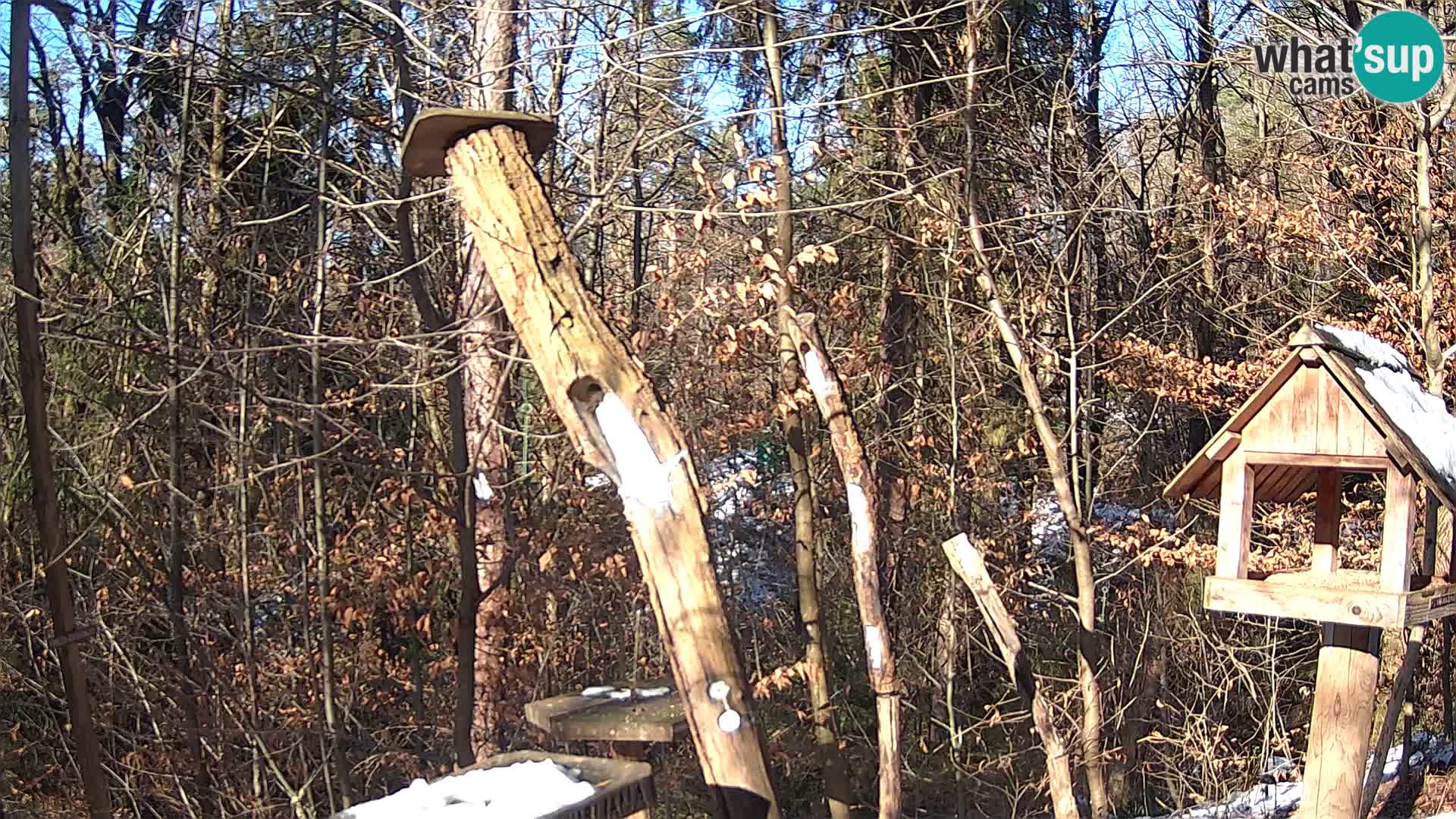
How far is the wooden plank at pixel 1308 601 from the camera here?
3867 millimetres

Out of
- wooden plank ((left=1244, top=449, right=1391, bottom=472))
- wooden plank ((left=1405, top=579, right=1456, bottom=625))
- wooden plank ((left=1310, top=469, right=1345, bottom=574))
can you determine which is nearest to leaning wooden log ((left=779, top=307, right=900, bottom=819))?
Result: wooden plank ((left=1244, top=449, right=1391, bottom=472))

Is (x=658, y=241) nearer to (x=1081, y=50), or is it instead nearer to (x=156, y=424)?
(x=156, y=424)

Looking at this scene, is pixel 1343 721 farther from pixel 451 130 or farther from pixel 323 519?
Answer: pixel 323 519

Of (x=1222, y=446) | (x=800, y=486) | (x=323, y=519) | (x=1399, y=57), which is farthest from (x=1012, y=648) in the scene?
(x=1399, y=57)

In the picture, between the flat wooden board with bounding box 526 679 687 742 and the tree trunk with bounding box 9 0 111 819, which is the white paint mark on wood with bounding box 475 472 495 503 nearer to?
the flat wooden board with bounding box 526 679 687 742

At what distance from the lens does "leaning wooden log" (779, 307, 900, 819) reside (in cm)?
491

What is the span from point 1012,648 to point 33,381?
3739 mm

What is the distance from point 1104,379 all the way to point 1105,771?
3015mm

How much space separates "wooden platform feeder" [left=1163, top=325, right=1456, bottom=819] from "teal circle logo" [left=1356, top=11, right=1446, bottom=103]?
4162 mm

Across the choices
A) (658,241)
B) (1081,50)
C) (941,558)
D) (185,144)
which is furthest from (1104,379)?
(185,144)

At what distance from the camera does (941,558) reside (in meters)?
9.70

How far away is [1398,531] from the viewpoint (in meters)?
4.04

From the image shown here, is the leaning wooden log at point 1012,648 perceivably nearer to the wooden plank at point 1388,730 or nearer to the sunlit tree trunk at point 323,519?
the wooden plank at point 1388,730

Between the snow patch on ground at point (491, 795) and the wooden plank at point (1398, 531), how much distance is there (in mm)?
2855
